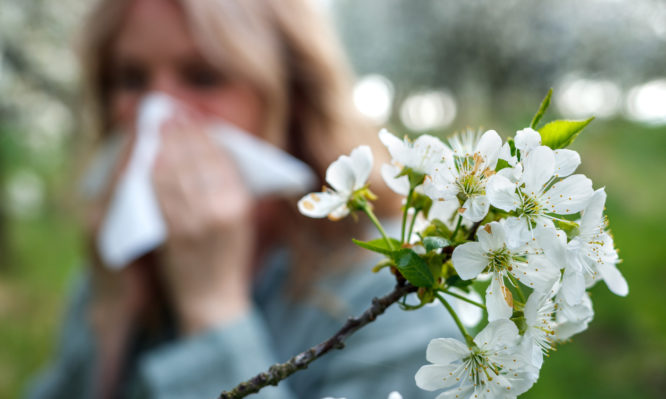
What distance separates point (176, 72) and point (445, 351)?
942 millimetres

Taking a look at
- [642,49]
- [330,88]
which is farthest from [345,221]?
[642,49]

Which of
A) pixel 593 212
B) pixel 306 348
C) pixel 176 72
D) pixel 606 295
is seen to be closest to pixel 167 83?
pixel 176 72

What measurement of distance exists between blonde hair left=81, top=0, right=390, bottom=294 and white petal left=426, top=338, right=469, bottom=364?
793 mm

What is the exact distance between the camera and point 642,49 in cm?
378

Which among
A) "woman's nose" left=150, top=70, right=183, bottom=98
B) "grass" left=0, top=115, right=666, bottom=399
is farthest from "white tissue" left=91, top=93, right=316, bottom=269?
"grass" left=0, top=115, right=666, bottom=399

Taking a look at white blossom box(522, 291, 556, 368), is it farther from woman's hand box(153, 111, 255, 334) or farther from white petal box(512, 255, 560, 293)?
woman's hand box(153, 111, 255, 334)

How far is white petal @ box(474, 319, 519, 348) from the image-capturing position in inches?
8.4

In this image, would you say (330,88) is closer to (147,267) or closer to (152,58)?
(152,58)

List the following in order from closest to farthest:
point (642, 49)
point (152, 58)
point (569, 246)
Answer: point (569, 246) < point (152, 58) < point (642, 49)

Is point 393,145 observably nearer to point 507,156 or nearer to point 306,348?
point 507,156

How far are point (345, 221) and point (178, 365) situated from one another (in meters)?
0.41

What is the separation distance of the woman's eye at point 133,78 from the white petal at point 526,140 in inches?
39.2

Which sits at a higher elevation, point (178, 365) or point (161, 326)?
point (161, 326)

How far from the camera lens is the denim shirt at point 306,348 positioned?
2.40 ft
